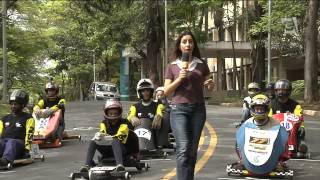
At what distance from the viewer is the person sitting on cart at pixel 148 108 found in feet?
39.5

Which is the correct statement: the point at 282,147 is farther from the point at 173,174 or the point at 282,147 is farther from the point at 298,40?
the point at 298,40

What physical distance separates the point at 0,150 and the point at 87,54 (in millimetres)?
54480

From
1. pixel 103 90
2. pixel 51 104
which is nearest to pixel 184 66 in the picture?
pixel 51 104

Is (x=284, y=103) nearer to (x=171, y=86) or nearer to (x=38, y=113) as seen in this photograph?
(x=171, y=86)

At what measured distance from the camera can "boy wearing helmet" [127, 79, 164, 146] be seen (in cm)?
1203

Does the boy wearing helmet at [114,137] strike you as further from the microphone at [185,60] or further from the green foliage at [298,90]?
the green foliage at [298,90]

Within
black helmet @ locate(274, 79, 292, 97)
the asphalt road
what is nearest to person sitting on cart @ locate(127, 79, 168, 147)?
the asphalt road

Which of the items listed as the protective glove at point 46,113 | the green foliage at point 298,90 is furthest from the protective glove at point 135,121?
the green foliage at point 298,90

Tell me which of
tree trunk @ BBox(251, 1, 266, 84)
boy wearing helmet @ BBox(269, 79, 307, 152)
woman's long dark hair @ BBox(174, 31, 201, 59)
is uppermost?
tree trunk @ BBox(251, 1, 266, 84)

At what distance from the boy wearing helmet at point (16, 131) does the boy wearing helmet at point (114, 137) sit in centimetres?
203

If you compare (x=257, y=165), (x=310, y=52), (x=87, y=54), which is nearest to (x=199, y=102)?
(x=257, y=165)

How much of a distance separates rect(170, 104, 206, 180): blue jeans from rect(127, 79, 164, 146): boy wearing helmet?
5.13m

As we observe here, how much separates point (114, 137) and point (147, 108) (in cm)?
262

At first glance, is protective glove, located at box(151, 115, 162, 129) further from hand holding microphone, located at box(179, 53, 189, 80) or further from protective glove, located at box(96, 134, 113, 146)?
hand holding microphone, located at box(179, 53, 189, 80)
